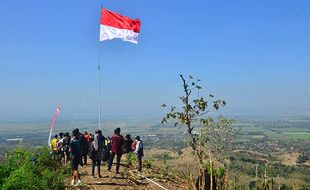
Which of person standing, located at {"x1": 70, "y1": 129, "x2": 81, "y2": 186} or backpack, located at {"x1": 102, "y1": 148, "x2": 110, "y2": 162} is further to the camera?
backpack, located at {"x1": 102, "y1": 148, "x2": 110, "y2": 162}

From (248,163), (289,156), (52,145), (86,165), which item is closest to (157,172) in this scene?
(86,165)

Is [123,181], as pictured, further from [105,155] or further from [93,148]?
[105,155]

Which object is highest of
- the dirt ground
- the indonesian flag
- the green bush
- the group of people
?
the indonesian flag

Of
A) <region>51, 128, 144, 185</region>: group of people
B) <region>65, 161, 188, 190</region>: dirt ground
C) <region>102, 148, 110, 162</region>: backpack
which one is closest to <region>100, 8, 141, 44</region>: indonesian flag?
<region>51, 128, 144, 185</region>: group of people

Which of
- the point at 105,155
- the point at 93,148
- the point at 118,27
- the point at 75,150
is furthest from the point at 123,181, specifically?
the point at 118,27

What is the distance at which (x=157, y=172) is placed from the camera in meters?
18.8

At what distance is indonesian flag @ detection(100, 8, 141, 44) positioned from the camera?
64.3 ft

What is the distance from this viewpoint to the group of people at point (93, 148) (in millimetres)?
13141

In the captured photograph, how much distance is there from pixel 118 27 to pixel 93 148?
7438 mm

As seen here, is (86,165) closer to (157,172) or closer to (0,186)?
(157,172)

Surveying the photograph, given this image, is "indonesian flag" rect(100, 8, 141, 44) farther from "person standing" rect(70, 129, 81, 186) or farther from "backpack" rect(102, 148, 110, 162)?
"person standing" rect(70, 129, 81, 186)

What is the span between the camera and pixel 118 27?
20.0 m

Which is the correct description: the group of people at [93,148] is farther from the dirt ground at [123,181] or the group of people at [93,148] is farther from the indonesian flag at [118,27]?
the indonesian flag at [118,27]

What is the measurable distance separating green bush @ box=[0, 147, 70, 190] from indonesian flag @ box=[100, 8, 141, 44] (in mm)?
6186
